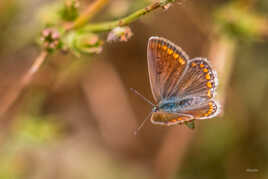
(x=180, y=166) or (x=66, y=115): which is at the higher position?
(x=66, y=115)

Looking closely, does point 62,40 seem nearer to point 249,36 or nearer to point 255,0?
point 249,36

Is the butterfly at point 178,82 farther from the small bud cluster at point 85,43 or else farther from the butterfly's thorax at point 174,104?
the small bud cluster at point 85,43

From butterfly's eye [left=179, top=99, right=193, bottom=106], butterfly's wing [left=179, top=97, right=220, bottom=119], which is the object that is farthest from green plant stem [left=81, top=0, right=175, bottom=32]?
butterfly's eye [left=179, top=99, right=193, bottom=106]

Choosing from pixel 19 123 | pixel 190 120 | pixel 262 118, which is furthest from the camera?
pixel 262 118

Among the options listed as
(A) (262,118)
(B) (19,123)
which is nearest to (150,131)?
(A) (262,118)

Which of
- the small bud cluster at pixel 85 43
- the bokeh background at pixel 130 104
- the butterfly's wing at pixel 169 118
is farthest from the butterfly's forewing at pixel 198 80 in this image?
the bokeh background at pixel 130 104

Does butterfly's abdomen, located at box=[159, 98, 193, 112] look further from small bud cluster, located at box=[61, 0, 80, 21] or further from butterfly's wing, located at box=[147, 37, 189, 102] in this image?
small bud cluster, located at box=[61, 0, 80, 21]
